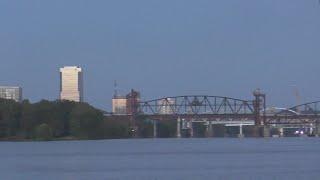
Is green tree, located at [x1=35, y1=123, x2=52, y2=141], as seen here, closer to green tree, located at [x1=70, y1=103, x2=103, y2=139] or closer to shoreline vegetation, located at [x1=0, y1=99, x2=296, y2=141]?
shoreline vegetation, located at [x1=0, y1=99, x2=296, y2=141]

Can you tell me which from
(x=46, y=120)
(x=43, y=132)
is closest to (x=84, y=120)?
(x=46, y=120)

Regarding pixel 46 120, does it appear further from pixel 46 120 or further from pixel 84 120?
pixel 84 120

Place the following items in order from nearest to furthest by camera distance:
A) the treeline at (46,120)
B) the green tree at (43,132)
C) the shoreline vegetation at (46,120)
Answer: the green tree at (43,132)
the treeline at (46,120)
the shoreline vegetation at (46,120)

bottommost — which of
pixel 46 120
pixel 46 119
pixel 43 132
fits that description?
pixel 43 132

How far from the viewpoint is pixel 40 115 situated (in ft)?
611

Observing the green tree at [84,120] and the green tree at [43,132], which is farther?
the green tree at [84,120]

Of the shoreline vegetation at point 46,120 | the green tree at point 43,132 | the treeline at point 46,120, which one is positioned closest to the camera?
the green tree at point 43,132

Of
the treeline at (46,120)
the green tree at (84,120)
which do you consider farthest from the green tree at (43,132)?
the green tree at (84,120)

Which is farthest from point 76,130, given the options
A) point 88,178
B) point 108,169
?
point 88,178

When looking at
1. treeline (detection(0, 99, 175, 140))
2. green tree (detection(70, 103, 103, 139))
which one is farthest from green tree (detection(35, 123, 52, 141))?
green tree (detection(70, 103, 103, 139))

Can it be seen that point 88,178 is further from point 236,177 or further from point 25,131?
point 25,131

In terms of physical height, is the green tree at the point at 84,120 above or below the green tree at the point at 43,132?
above

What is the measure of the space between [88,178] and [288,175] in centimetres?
1344

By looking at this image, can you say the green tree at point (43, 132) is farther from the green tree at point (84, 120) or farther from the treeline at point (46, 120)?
the green tree at point (84, 120)
